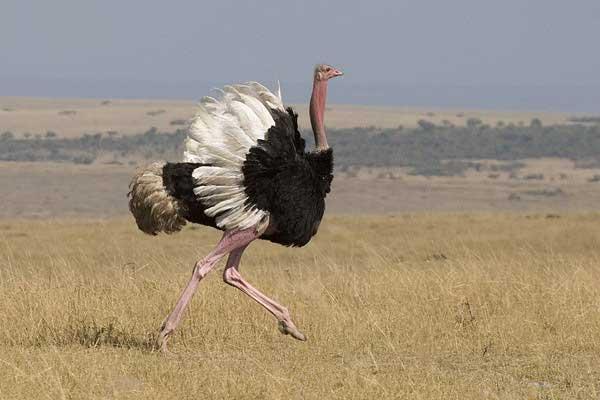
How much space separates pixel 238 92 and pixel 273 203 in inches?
26.9

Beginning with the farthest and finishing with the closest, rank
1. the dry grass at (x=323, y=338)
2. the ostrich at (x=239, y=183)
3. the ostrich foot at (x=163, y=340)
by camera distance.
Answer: the ostrich at (x=239, y=183) < the ostrich foot at (x=163, y=340) < the dry grass at (x=323, y=338)

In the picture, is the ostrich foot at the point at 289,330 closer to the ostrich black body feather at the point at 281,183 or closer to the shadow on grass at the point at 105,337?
the ostrich black body feather at the point at 281,183

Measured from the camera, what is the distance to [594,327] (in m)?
8.76

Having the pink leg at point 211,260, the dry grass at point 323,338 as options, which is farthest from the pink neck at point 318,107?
the dry grass at point 323,338

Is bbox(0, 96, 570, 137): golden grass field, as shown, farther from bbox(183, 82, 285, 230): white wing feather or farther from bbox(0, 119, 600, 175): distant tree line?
bbox(183, 82, 285, 230): white wing feather

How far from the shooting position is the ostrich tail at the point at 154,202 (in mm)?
8055

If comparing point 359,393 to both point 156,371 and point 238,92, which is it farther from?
point 238,92

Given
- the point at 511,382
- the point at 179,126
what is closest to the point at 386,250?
the point at 511,382

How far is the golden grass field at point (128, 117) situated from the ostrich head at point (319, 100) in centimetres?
4969

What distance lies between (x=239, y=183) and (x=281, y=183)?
0.23 meters

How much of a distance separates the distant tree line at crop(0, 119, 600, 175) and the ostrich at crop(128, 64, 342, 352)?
34551 millimetres

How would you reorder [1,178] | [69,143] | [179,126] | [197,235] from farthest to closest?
1. [179,126]
2. [69,143]
3. [1,178]
4. [197,235]

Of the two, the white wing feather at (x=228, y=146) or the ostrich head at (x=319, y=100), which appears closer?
the white wing feather at (x=228, y=146)

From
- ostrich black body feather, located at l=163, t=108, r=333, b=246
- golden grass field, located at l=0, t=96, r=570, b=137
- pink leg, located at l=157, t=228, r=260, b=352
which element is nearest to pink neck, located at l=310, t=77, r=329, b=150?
ostrich black body feather, located at l=163, t=108, r=333, b=246
